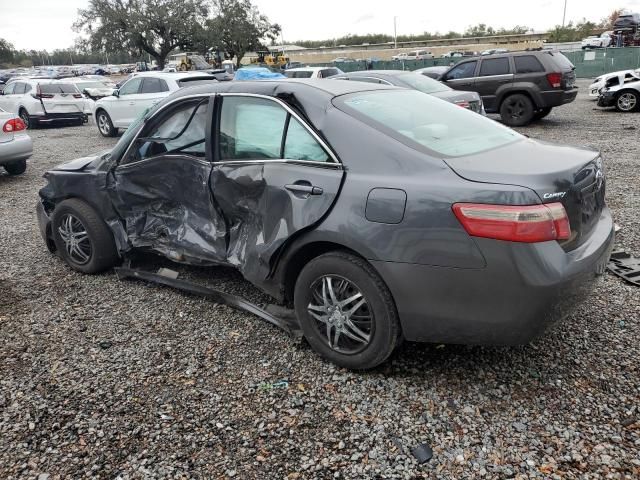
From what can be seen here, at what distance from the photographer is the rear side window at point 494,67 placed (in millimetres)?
12789

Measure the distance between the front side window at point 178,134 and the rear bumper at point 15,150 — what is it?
243 inches

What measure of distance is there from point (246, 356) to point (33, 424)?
1188 mm

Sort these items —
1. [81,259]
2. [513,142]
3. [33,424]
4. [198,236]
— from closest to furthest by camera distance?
[33,424] → [513,142] → [198,236] → [81,259]

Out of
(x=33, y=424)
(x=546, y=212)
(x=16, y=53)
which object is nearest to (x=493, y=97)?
(x=546, y=212)

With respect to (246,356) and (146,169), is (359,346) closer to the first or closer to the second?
(246,356)

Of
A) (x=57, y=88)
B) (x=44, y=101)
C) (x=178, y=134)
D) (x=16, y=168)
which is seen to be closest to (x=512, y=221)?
(x=178, y=134)

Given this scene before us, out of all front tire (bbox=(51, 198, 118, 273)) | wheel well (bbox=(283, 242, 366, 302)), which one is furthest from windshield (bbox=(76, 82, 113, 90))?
wheel well (bbox=(283, 242, 366, 302))

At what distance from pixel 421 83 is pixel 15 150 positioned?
25.3 ft

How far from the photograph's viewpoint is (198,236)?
3.72 metres

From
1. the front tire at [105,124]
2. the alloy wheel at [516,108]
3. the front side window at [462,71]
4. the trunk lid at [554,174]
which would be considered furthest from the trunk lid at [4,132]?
the alloy wheel at [516,108]

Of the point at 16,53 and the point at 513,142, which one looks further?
the point at 16,53

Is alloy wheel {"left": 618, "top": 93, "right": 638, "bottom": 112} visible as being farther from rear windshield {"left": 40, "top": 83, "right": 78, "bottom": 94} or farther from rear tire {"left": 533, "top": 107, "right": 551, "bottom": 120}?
rear windshield {"left": 40, "top": 83, "right": 78, "bottom": 94}

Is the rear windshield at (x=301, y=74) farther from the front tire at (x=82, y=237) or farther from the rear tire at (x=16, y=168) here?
the front tire at (x=82, y=237)

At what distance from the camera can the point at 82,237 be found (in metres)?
4.41
